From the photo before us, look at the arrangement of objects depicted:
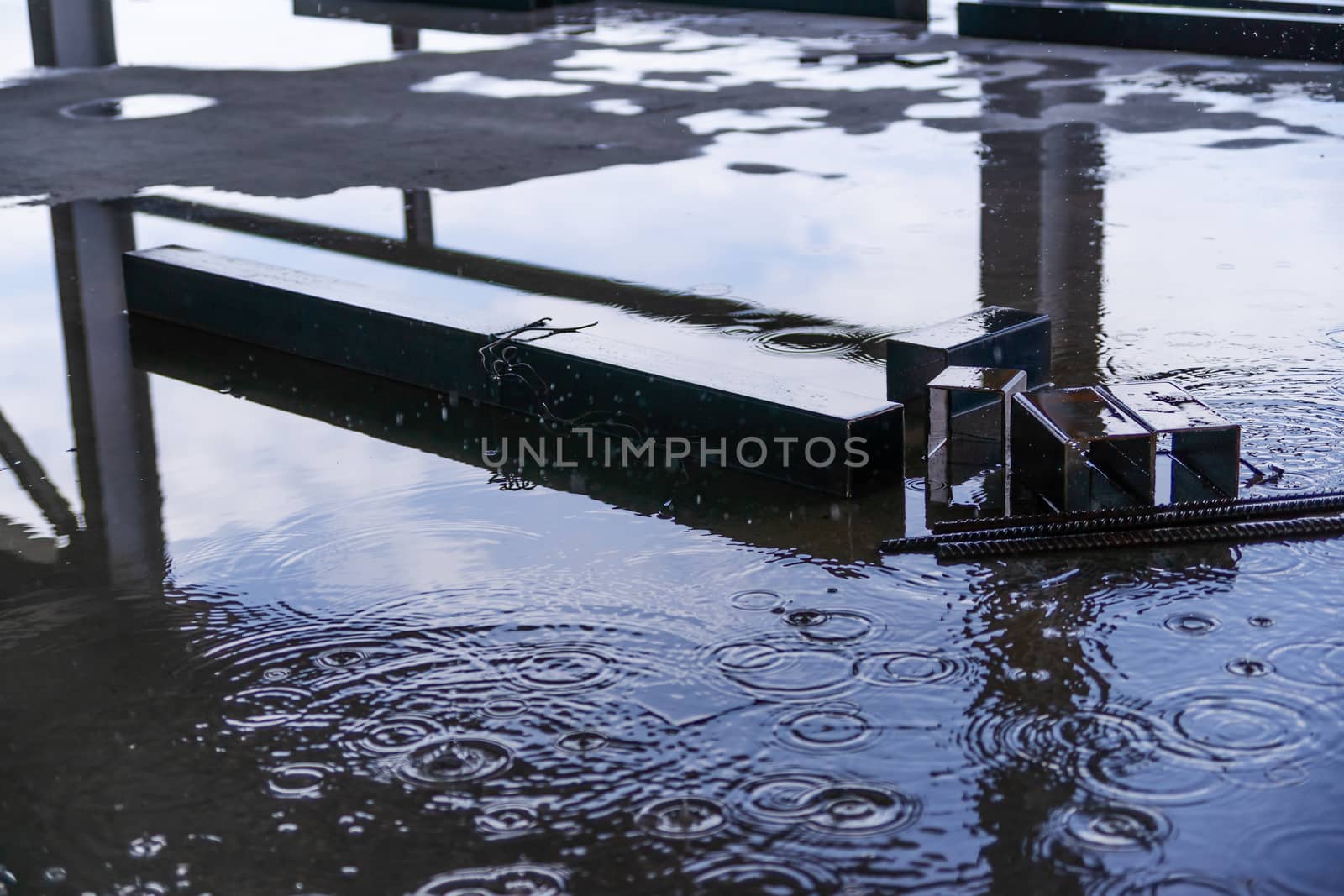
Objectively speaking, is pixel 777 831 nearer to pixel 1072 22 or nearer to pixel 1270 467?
pixel 1270 467

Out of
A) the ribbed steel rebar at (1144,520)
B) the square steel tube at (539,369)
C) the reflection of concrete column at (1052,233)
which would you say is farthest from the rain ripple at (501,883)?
the reflection of concrete column at (1052,233)

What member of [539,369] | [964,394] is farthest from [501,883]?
[539,369]

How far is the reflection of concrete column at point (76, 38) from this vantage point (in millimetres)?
14070

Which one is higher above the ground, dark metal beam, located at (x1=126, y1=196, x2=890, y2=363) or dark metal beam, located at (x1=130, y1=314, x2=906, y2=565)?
dark metal beam, located at (x1=126, y1=196, x2=890, y2=363)

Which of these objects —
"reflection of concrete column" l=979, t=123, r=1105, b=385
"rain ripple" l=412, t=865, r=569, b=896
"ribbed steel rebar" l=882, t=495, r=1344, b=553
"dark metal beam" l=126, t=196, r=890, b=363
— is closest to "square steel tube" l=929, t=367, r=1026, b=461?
"ribbed steel rebar" l=882, t=495, r=1344, b=553

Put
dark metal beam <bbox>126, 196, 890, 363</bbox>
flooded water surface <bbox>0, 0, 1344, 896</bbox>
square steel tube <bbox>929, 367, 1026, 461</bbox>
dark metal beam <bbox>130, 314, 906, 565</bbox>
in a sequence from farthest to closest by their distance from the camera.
A: dark metal beam <bbox>126, 196, 890, 363</bbox> → square steel tube <bbox>929, 367, 1026, 461</bbox> → dark metal beam <bbox>130, 314, 906, 565</bbox> → flooded water surface <bbox>0, 0, 1344, 896</bbox>

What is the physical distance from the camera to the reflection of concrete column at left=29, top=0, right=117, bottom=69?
1407 centimetres

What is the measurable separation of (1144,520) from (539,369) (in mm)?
2149

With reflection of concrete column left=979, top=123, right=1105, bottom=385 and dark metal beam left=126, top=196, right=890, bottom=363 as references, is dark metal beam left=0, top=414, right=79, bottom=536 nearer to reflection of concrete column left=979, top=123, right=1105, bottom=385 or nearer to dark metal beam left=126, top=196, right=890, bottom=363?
dark metal beam left=126, top=196, right=890, bottom=363

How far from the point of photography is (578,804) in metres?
3.01

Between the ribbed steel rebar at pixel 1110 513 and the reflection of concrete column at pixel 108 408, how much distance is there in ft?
7.16

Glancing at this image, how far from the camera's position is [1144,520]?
161 inches

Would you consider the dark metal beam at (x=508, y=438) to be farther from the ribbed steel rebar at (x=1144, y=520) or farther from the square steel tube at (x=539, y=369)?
the ribbed steel rebar at (x=1144, y=520)

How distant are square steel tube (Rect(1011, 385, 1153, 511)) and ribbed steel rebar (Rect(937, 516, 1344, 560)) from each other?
19 cm
